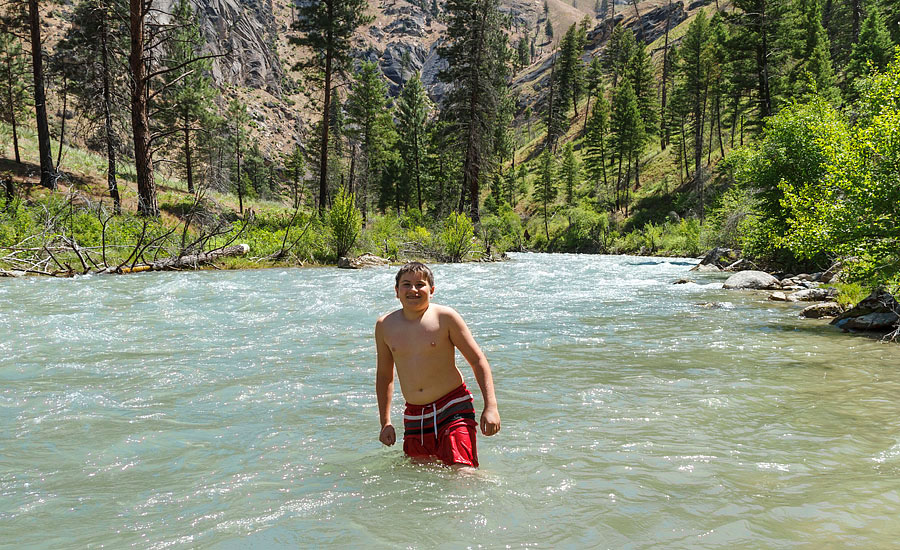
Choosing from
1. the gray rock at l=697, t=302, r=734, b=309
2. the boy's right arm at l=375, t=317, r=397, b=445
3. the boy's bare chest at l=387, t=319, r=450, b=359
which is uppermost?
the boy's bare chest at l=387, t=319, r=450, b=359

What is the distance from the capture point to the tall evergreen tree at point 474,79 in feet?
95.5

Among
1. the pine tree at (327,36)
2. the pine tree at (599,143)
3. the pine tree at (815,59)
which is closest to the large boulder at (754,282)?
the pine tree at (327,36)

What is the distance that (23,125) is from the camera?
37.9 metres

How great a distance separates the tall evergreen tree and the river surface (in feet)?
71.5

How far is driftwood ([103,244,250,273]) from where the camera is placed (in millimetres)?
13603

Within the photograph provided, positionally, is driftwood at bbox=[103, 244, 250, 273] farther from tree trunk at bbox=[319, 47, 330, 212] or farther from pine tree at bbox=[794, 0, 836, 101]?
pine tree at bbox=[794, 0, 836, 101]

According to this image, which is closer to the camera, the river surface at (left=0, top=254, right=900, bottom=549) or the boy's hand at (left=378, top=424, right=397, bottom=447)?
the river surface at (left=0, top=254, right=900, bottom=549)

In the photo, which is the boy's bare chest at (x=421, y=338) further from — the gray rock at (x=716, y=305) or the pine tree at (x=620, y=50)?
the pine tree at (x=620, y=50)

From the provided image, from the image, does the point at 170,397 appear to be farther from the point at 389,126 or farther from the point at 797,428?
the point at 389,126

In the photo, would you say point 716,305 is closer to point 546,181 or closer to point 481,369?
point 481,369

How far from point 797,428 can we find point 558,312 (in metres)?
6.58

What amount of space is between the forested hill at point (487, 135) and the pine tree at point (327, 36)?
0.11 meters

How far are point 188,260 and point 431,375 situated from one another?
Result: 44.9 ft

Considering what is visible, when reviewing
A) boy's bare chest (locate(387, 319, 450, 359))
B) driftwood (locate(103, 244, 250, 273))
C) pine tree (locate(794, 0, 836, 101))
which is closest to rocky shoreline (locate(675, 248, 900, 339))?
boy's bare chest (locate(387, 319, 450, 359))
